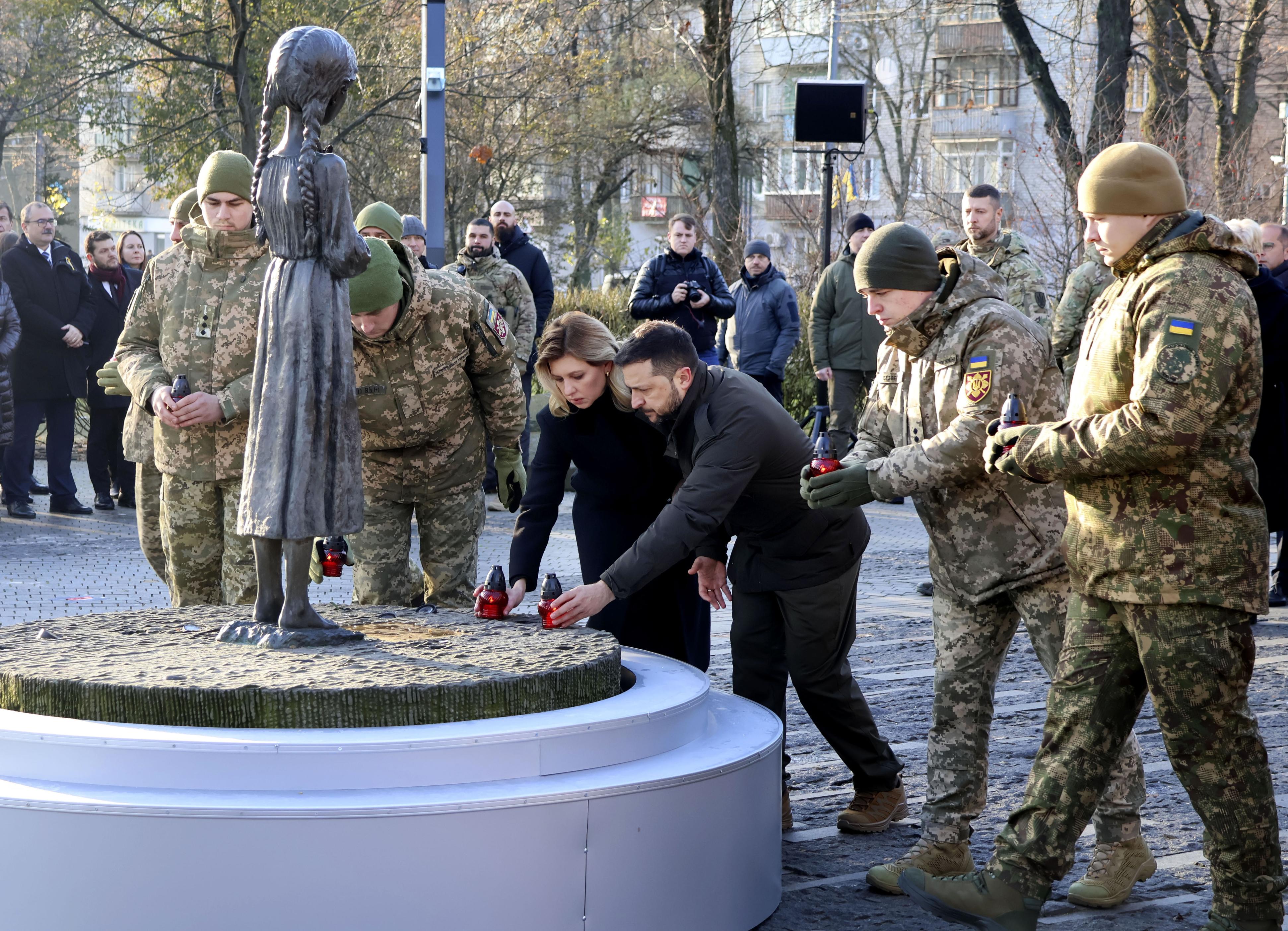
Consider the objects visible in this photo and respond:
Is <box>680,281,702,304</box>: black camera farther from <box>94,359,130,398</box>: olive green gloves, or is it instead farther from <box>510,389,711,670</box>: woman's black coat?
<box>510,389,711,670</box>: woman's black coat

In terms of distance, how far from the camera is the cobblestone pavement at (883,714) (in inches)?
180

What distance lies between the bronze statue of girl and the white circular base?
0.76m

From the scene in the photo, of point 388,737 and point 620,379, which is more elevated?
point 620,379

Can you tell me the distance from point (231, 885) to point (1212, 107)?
25.0 meters

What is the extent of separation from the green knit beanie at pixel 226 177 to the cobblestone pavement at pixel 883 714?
2.71 meters

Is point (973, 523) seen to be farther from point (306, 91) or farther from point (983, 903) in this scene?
point (306, 91)

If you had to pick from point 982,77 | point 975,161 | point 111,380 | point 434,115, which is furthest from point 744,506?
point 982,77

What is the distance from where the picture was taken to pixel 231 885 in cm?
345

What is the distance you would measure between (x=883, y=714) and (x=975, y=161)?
1579 inches

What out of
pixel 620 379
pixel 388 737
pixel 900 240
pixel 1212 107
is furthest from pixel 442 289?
pixel 1212 107

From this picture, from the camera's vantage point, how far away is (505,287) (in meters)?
11.4

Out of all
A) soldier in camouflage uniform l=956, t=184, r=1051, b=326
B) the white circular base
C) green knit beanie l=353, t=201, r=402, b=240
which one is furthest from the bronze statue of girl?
soldier in camouflage uniform l=956, t=184, r=1051, b=326

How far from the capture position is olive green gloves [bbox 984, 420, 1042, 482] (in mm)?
4031

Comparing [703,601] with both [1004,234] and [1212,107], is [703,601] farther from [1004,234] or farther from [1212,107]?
[1212,107]
